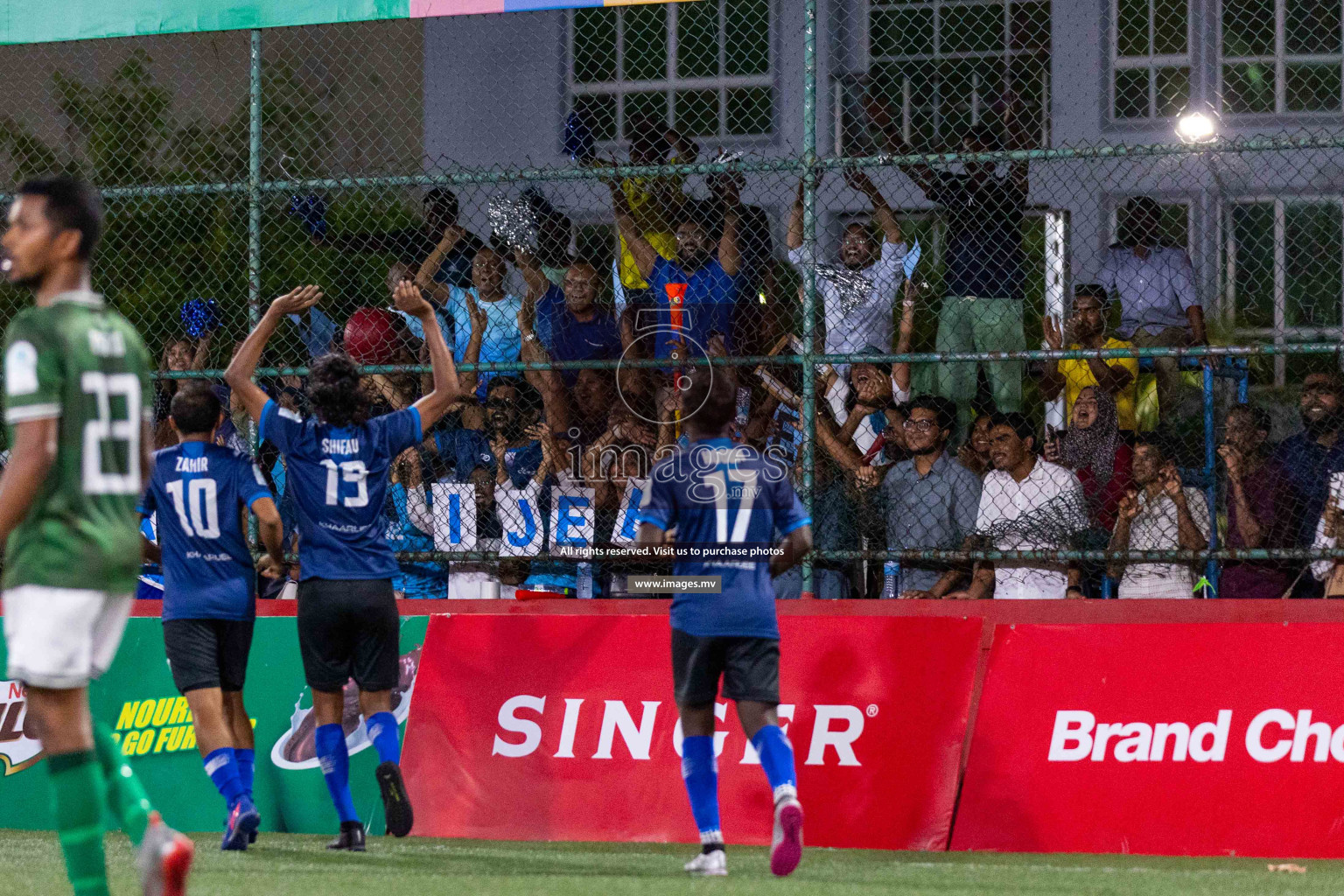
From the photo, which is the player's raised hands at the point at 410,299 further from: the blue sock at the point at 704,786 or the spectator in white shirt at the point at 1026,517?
the spectator in white shirt at the point at 1026,517

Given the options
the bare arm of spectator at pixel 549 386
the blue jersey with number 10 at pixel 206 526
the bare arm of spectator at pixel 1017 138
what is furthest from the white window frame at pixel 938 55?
the blue jersey with number 10 at pixel 206 526

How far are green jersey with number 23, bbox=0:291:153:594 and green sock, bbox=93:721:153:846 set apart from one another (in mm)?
630

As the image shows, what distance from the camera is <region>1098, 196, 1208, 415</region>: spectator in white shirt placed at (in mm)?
9531

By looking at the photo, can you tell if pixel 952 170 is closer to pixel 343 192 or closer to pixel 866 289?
pixel 866 289

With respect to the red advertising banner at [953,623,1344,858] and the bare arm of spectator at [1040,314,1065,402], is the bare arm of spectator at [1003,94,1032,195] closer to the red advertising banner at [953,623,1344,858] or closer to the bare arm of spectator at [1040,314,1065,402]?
the bare arm of spectator at [1040,314,1065,402]

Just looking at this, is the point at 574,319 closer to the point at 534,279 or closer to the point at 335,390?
the point at 534,279

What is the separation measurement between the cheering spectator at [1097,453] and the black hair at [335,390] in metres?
3.84

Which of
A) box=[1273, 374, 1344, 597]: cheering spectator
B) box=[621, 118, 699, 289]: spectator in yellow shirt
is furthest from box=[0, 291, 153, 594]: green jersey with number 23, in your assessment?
box=[1273, 374, 1344, 597]: cheering spectator

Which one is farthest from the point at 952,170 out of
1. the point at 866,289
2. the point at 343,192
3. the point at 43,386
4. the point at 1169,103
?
the point at 43,386

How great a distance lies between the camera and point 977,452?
9.16 meters

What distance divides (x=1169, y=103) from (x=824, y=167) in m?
5.89

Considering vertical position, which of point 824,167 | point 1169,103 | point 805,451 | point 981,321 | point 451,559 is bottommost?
point 451,559

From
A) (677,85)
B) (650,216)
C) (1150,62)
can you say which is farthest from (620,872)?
(1150,62)

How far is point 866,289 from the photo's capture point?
30.0 feet
